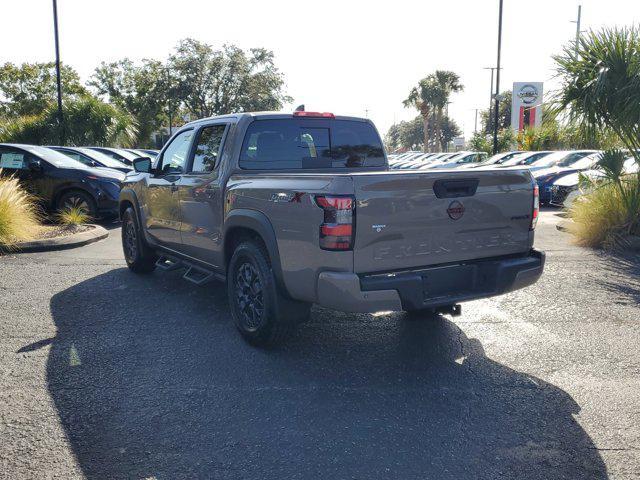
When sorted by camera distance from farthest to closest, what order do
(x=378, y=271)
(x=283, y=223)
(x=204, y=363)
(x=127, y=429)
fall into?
1. (x=204, y=363)
2. (x=283, y=223)
3. (x=378, y=271)
4. (x=127, y=429)

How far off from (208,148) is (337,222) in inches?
93.8

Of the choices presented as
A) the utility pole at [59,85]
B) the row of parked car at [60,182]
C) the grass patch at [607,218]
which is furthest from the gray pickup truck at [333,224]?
the utility pole at [59,85]

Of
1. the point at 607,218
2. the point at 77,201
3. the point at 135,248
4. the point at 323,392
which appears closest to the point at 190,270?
the point at 135,248

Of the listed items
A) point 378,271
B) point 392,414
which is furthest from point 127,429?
point 378,271

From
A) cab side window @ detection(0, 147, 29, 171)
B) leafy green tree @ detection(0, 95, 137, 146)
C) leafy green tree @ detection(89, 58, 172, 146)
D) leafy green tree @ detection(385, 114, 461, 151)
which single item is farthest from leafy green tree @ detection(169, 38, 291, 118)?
leafy green tree @ detection(385, 114, 461, 151)

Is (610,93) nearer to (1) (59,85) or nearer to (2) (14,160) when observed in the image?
(2) (14,160)

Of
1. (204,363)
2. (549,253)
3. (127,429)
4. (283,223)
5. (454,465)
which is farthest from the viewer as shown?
(549,253)

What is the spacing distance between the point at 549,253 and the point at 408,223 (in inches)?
228

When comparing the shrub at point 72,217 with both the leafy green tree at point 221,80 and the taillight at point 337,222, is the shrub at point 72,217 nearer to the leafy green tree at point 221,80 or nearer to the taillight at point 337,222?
the taillight at point 337,222

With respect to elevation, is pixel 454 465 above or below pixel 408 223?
below

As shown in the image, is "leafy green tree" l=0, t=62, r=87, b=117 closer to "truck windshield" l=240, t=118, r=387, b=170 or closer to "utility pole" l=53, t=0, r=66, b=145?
"utility pole" l=53, t=0, r=66, b=145

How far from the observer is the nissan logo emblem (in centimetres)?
419

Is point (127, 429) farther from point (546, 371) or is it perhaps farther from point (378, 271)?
point (546, 371)

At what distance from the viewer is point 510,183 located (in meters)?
4.51
